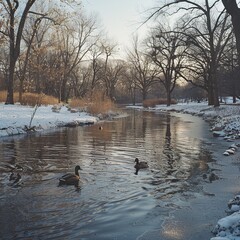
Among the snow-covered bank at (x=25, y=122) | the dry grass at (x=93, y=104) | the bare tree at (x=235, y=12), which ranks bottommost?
the snow-covered bank at (x=25, y=122)

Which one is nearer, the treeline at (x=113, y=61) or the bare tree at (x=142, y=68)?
the treeline at (x=113, y=61)

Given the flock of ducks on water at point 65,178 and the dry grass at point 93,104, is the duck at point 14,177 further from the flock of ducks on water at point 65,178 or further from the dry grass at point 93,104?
the dry grass at point 93,104

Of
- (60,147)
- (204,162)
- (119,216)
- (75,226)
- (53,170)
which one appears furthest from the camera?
(60,147)

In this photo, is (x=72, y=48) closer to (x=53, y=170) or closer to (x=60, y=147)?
(x=60, y=147)

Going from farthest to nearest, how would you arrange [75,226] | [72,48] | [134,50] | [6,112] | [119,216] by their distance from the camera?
[134,50], [72,48], [6,112], [119,216], [75,226]

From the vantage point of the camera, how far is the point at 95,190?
909 cm

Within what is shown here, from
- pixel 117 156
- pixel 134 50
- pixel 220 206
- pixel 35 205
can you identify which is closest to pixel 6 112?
pixel 117 156

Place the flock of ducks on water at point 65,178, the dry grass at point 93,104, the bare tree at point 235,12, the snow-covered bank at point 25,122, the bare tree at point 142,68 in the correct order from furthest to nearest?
the bare tree at point 142,68 < the dry grass at point 93,104 < the snow-covered bank at point 25,122 < the bare tree at point 235,12 < the flock of ducks on water at point 65,178

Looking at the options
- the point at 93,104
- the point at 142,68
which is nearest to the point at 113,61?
the point at 142,68

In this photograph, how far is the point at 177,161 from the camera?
1302 cm

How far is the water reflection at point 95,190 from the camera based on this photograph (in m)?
6.69

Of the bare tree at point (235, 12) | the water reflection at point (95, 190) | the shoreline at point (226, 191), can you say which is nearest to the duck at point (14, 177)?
the water reflection at point (95, 190)

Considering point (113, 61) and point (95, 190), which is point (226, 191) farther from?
point (113, 61)

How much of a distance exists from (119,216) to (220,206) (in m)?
2.15
